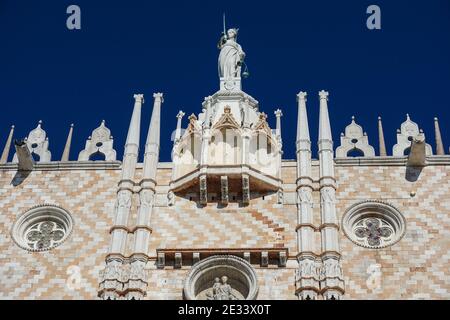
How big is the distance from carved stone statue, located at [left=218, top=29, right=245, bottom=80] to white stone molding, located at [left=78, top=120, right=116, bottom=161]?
365 cm

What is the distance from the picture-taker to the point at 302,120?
983 inches

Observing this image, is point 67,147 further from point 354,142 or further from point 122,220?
point 354,142

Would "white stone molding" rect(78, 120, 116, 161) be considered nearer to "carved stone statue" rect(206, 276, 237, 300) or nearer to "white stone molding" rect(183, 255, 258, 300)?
"white stone molding" rect(183, 255, 258, 300)

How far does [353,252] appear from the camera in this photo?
22438 millimetres

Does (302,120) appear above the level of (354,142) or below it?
above

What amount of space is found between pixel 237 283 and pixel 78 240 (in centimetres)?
404

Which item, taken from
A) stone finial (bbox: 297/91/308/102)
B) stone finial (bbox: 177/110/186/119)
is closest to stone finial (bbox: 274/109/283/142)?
stone finial (bbox: 297/91/308/102)

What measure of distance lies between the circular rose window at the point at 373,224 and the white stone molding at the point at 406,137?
187 centimetres

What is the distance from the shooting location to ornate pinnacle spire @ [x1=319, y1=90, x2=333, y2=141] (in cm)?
2459

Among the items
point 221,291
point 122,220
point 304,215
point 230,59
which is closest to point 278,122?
point 230,59

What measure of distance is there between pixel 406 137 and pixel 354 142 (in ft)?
4.42

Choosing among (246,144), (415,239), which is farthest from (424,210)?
(246,144)
